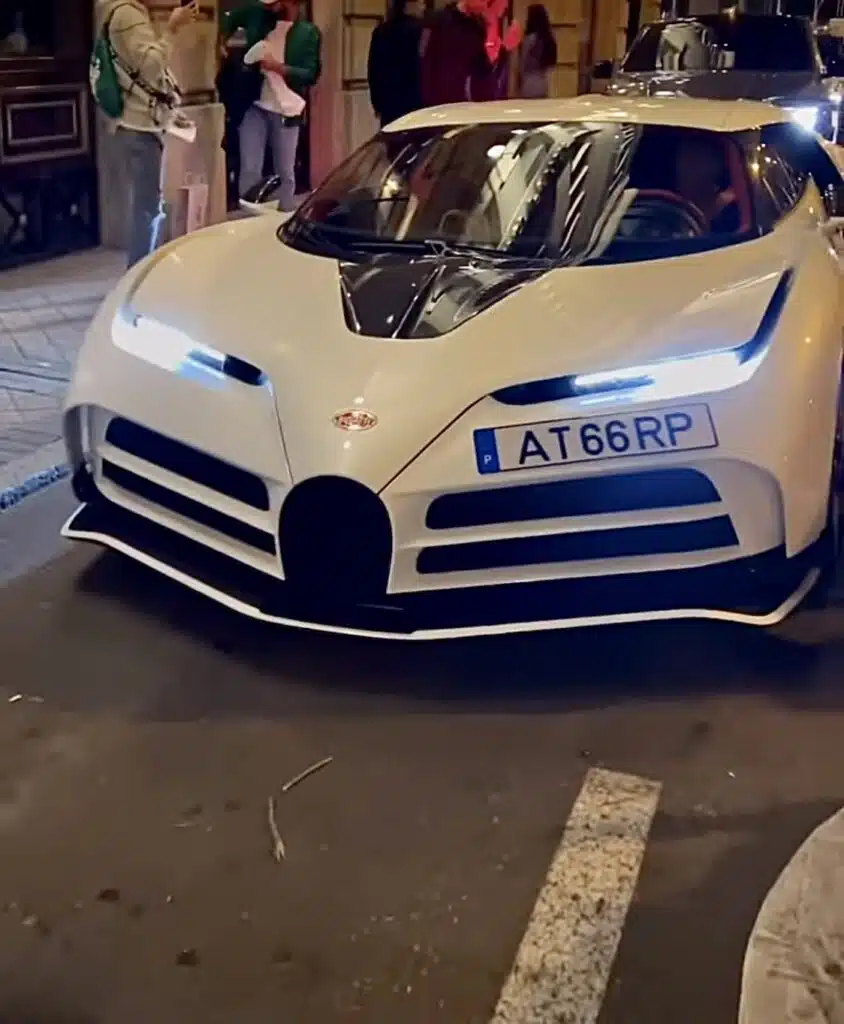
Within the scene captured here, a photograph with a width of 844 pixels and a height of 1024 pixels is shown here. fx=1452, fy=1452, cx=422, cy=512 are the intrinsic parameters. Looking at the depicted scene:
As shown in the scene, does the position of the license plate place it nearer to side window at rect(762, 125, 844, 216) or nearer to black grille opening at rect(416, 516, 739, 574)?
black grille opening at rect(416, 516, 739, 574)

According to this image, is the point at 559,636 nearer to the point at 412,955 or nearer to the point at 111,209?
the point at 412,955

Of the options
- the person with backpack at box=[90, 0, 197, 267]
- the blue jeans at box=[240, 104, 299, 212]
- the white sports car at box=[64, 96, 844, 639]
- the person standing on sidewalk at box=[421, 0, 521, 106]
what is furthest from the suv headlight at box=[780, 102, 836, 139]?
the white sports car at box=[64, 96, 844, 639]

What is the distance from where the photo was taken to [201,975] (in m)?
2.52

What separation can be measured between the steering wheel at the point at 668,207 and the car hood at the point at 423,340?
248 mm

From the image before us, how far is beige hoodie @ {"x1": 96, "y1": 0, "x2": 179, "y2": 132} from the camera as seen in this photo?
698cm

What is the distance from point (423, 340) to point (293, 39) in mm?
6464

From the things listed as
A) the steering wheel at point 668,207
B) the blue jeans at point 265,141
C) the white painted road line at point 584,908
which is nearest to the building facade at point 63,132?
the blue jeans at point 265,141

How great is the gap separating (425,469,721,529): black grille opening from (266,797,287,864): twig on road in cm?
80

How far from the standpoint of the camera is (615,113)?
4.80 m

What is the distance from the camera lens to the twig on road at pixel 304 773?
3154mm

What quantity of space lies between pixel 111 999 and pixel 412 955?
1.72 feet

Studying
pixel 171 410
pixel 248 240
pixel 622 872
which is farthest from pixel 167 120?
pixel 622 872

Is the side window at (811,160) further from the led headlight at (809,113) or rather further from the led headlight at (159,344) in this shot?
the led headlight at (809,113)

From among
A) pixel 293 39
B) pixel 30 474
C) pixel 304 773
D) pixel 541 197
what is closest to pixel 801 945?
pixel 304 773
